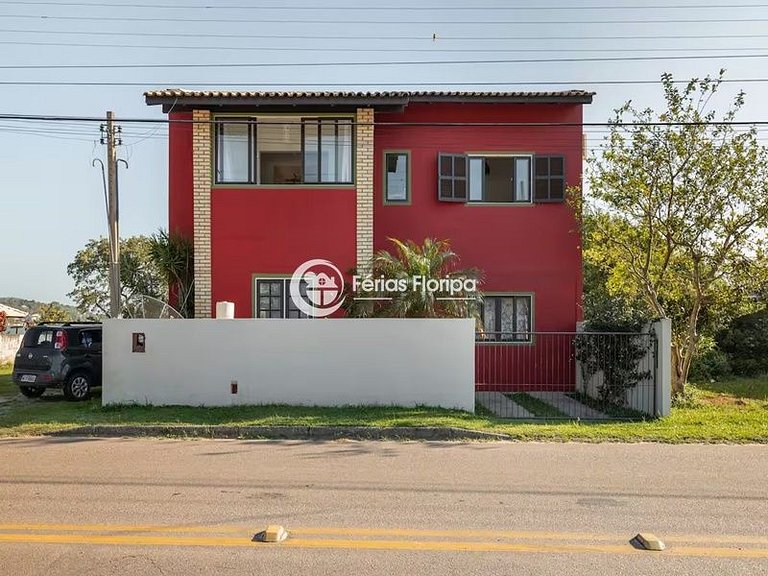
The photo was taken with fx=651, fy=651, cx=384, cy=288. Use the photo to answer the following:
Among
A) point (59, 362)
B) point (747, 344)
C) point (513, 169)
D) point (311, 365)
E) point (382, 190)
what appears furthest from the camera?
point (747, 344)

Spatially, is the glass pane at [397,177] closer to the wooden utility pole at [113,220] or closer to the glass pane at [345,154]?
the glass pane at [345,154]

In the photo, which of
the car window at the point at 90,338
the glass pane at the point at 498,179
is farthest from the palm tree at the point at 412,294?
the car window at the point at 90,338

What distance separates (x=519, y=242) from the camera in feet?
51.7

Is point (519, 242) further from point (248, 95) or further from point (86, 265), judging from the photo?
point (86, 265)

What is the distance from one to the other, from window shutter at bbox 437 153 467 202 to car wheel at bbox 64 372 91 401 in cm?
900

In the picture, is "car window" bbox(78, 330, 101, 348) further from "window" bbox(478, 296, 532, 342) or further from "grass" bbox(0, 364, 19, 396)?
"window" bbox(478, 296, 532, 342)

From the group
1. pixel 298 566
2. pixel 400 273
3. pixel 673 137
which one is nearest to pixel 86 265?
pixel 400 273

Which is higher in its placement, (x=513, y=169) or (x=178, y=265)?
(x=513, y=169)

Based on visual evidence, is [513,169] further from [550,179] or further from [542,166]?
[550,179]

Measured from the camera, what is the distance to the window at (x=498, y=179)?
15836mm

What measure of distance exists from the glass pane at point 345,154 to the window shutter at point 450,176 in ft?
7.40

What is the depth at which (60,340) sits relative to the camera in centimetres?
1415

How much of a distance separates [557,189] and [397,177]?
3863 millimetres

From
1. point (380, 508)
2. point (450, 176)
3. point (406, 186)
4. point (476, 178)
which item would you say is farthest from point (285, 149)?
point (380, 508)
